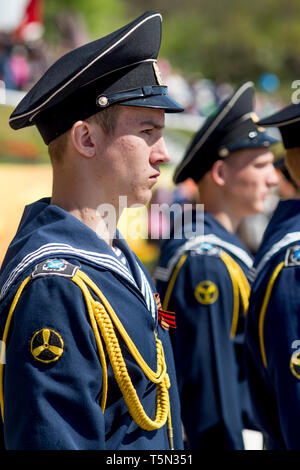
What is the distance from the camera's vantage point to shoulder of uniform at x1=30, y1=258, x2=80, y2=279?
175 cm

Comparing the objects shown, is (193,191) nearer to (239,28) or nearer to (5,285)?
(5,285)

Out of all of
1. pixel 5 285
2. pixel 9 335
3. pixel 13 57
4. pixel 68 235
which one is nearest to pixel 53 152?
pixel 68 235

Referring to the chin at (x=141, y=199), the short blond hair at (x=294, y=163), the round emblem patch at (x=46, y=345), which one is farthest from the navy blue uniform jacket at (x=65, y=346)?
the short blond hair at (x=294, y=163)

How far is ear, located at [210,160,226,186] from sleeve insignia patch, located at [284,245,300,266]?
1.41 meters

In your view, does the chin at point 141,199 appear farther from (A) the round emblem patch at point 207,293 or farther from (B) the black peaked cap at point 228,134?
(B) the black peaked cap at point 228,134

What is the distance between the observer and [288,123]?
2.70 m

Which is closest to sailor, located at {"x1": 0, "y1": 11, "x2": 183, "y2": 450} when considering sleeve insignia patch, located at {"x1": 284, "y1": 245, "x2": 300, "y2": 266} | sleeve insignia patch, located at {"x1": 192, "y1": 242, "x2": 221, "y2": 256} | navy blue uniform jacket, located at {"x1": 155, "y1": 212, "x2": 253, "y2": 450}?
sleeve insignia patch, located at {"x1": 284, "y1": 245, "x2": 300, "y2": 266}

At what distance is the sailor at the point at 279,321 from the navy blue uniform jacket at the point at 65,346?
0.57m

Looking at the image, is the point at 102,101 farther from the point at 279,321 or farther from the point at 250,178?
the point at 250,178

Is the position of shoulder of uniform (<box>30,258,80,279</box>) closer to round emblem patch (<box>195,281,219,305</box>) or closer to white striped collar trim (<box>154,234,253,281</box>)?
round emblem patch (<box>195,281,219,305</box>)

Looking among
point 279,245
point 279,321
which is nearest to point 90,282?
point 279,321

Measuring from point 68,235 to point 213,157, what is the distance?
6.99ft

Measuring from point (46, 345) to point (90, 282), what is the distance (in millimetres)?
215

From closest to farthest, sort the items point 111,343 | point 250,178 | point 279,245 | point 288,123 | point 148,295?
point 111,343, point 148,295, point 279,245, point 288,123, point 250,178
